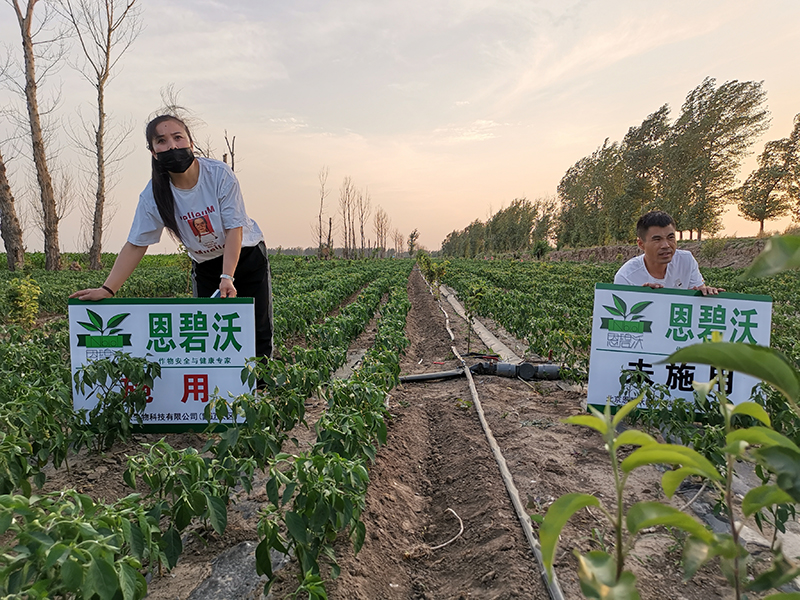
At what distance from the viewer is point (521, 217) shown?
64562mm

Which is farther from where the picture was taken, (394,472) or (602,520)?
Answer: (394,472)

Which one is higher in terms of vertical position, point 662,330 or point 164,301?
point 164,301

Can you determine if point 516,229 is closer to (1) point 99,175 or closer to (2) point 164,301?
(1) point 99,175

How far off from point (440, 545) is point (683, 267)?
2.99m

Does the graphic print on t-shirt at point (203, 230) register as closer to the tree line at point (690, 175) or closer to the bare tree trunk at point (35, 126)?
the bare tree trunk at point (35, 126)

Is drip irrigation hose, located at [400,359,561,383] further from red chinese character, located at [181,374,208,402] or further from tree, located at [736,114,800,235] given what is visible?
tree, located at [736,114,800,235]

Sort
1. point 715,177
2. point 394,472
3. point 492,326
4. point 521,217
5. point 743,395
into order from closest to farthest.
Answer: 1. point 394,472
2. point 743,395
3. point 492,326
4. point 715,177
5. point 521,217

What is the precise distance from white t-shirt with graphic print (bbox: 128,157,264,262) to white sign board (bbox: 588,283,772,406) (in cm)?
276

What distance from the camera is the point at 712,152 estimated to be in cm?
3453

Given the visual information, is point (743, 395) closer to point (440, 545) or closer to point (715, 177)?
point (440, 545)

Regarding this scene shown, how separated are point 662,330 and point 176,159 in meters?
3.65

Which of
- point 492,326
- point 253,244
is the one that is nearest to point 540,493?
point 253,244

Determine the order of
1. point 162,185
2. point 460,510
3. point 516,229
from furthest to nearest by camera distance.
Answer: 1. point 516,229
2. point 162,185
3. point 460,510

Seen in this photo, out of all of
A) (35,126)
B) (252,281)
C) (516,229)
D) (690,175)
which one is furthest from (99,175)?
(516,229)
